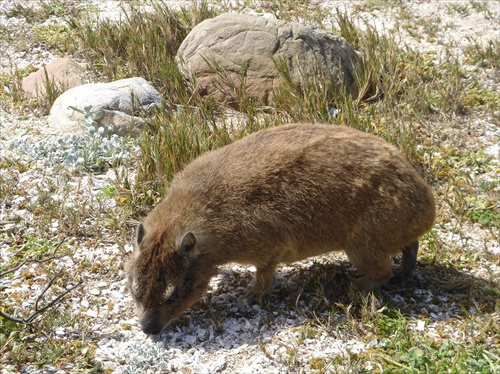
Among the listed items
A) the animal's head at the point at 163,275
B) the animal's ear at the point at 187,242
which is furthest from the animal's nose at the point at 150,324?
the animal's ear at the point at 187,242

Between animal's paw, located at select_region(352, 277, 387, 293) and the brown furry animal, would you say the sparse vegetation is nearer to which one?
animal's paw, located at select_region(352, 277, 387, 293)

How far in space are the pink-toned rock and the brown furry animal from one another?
370 cm

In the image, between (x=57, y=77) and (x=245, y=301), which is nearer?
(x=245, y=301)

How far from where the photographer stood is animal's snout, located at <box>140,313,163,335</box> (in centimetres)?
508

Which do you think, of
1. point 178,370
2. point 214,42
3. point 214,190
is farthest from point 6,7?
point 178,370

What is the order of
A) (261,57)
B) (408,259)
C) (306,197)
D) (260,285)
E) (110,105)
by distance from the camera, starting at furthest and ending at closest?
(261,57) < (110,105) < (408,259) < (260,285) < (306,197)

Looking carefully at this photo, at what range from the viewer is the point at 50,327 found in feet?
17.0

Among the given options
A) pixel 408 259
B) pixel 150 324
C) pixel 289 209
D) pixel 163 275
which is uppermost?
pixel 289 209

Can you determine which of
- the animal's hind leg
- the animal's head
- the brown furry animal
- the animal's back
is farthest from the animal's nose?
the animal's hind leg

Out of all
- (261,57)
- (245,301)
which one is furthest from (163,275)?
(261,57)

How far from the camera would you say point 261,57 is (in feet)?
27.8

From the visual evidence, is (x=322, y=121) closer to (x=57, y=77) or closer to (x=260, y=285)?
(x=260, y=285)

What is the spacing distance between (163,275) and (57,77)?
4.72 meters

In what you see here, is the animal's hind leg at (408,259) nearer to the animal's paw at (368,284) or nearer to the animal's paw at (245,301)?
the animal's paw at (368,284)
